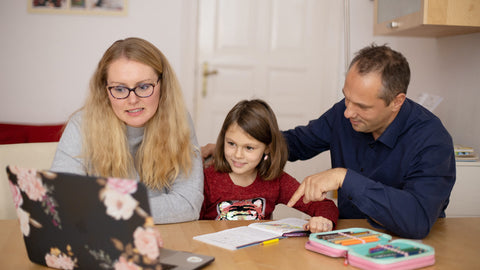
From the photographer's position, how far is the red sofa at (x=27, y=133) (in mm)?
3307

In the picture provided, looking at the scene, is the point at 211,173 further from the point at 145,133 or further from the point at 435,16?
the point at 435,16

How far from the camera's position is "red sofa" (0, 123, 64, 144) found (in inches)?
130

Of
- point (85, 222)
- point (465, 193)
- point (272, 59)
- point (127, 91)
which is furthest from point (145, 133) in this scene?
point (272, 59)

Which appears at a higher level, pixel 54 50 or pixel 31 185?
pixel 54 50

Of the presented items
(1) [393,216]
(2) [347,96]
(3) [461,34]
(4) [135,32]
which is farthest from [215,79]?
(1) [393,216]

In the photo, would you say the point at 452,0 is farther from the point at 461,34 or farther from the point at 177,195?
the point at 177,195

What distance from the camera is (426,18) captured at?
264 cm

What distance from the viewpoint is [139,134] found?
5.77 feet

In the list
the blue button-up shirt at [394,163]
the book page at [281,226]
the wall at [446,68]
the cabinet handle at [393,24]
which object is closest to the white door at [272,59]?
the wall at [446,68]

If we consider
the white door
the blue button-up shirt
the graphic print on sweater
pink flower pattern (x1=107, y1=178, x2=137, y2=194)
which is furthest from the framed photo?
pink flower pattern (x1=107, y1=178, x2=137, y2=194)

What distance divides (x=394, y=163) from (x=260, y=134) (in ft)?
1.60

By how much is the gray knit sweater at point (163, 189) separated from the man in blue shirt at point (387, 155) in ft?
1.05

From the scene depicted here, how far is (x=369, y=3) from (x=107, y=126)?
112 inches

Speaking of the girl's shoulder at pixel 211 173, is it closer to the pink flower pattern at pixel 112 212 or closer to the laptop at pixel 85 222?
the laptop at pixel 85 222
